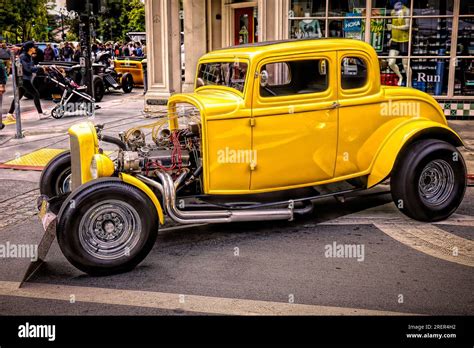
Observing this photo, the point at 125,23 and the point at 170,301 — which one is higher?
the point at 125,23

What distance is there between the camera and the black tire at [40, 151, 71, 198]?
22.0ft

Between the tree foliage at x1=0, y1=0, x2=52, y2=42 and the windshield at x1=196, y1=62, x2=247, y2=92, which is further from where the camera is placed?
the tree foliage at x1=0, y1=0, x2=52, y2=42

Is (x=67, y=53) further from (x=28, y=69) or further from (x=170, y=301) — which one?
(x=170, y=301)

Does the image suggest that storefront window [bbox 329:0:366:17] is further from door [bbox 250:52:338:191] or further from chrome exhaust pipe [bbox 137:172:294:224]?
chrome exhaust pipe [bbox 137:172:294:224]

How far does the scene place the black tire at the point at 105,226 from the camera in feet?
16.3

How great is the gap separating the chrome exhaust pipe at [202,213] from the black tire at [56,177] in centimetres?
158

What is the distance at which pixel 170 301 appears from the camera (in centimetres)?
455

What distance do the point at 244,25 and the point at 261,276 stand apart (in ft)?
39.8

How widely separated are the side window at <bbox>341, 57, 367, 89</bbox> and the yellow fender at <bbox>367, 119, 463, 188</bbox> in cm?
70

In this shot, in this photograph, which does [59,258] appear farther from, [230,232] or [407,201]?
[407,201]

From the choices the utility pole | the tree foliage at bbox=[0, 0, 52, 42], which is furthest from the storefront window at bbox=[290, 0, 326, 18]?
the tree foliage at bbox=[0, 0, 52, 42]

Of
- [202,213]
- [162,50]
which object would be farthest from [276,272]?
[162,50]

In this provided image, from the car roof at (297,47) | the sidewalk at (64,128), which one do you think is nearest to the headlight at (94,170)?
the car roof at (297,47)
